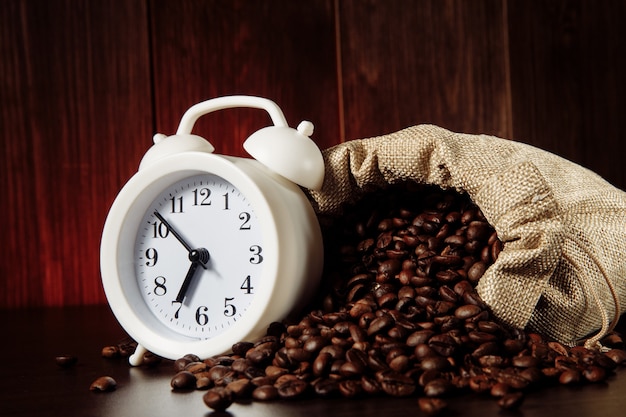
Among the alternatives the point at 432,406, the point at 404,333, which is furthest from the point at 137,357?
the point at 432,406

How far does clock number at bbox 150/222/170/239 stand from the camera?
124 cm

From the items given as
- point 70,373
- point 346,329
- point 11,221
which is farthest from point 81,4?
point 346,329

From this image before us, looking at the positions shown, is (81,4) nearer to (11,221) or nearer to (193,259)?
(11,221)

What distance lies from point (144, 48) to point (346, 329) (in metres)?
1.52

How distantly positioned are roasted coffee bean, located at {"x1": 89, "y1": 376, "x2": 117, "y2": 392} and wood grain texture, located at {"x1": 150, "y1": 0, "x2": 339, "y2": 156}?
4.40 feet

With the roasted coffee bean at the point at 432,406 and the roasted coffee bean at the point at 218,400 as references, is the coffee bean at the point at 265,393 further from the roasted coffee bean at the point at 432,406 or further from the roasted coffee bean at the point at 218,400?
the roasted coffee bean at the point at 432,406

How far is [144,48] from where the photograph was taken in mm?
2250

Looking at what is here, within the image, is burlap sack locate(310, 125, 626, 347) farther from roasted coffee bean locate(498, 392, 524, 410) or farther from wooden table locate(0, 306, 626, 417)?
roasted coffee bean locate(498, 392, 524, 410)

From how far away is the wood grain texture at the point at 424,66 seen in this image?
2332 millimetres

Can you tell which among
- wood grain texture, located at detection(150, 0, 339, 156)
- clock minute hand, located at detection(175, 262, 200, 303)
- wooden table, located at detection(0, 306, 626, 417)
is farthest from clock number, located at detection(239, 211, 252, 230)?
wood grain texture, located at detection(150, 0, 339, 156)

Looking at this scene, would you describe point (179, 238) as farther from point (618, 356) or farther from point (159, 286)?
point (618, 356)

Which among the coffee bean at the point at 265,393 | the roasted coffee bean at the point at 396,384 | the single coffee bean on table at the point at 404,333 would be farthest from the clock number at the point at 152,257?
the roasted coffee bean at the point at 396,384

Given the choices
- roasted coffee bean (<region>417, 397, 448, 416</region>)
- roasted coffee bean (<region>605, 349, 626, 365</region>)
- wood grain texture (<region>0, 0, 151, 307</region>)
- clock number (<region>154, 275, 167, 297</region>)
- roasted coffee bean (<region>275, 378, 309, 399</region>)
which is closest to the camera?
roasted coffee bean (<region>417, 397, 448, 416</region>)

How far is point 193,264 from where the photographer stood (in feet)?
3.92
